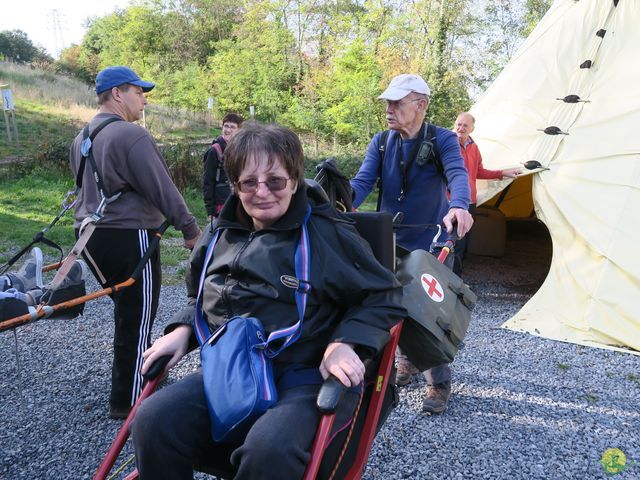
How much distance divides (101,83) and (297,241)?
1.91 meters

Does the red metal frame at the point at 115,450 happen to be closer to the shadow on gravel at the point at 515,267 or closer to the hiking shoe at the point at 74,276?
the hiking shoe at the point at 74,276

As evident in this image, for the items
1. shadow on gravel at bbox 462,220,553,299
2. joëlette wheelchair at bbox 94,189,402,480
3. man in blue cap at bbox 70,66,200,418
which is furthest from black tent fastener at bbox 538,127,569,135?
man in blue cap at bbox 70,66,200,418

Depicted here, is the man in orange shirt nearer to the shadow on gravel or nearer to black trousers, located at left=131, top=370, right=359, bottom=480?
the shadow on gravel

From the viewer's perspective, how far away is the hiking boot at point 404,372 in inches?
152

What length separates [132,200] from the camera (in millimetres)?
3174

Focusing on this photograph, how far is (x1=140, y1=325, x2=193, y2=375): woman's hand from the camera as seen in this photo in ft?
6.84

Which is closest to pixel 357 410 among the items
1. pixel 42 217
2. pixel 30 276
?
pixel 30 276

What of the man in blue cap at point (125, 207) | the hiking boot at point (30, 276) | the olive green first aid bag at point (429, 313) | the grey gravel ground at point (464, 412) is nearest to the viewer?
the olive green first aid bag at point (429, 313)

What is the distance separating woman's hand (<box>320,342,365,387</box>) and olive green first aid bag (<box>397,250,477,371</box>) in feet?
1.70

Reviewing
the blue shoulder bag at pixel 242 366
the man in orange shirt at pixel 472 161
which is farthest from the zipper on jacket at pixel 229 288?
the man in orange shirt at pixel 472 161

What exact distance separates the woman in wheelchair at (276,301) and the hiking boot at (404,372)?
1920mm

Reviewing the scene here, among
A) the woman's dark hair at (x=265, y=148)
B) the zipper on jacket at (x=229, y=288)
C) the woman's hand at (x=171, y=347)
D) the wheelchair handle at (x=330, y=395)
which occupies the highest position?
the woman's dark hair at (x=265, y=148)

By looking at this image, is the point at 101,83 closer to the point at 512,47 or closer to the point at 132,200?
the point at 132,200

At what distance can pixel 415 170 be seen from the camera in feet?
11.5
